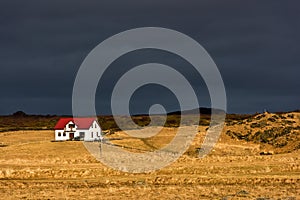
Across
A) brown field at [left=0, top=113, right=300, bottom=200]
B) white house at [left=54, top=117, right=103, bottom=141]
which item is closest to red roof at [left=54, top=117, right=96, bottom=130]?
white house at [left=54, top=117, right=103, bottom=141]

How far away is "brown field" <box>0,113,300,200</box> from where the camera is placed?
3431 centimetres

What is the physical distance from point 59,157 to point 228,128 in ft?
119

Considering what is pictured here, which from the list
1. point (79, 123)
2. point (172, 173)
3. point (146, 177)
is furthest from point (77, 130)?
→ point (146, 177)

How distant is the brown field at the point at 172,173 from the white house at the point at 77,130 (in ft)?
54.7

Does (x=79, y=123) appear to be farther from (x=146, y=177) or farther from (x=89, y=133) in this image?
(x=146, y=177)

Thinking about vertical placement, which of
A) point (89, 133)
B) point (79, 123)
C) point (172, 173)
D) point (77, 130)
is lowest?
point (172, 173)

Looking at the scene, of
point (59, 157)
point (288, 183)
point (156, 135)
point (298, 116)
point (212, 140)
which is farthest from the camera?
point (156, 135)

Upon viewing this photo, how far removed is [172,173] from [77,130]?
6071 cm

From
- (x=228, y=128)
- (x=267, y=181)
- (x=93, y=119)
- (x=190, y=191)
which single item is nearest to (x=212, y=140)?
(x=228, y=128)

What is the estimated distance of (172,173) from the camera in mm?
51094

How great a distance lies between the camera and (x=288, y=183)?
41.2 meters

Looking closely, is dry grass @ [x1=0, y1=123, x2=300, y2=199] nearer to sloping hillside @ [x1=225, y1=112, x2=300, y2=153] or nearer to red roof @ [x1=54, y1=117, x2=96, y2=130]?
sloping hillside @ [x1=225, y1=112, x2=300, y2=153]

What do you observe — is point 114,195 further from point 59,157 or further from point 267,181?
point 59,157

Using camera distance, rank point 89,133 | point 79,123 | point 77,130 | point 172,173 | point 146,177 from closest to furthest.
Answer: point 146,177
point 172,173
point 89,133
point 77,130
point 79,123
